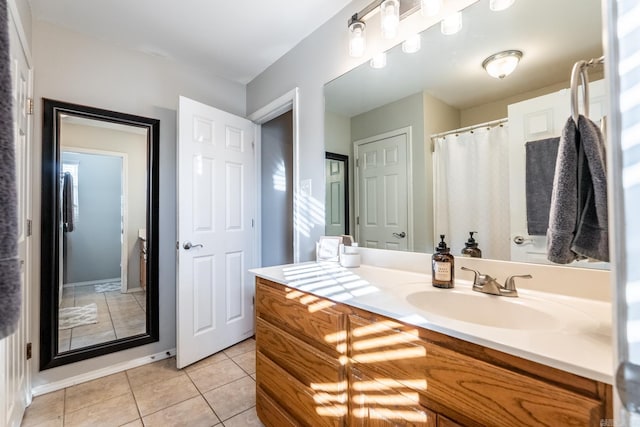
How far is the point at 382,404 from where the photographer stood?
0.86m

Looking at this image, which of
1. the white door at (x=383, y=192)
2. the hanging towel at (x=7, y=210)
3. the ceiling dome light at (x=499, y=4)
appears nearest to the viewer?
the hanging towel at (x=7, y=210)

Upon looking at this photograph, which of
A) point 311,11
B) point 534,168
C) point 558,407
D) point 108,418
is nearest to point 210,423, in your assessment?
point 108,418

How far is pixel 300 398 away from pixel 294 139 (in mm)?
1632

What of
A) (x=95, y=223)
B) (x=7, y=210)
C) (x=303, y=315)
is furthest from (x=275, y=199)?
(x=7, y=210)

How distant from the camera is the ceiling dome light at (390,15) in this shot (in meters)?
1.34

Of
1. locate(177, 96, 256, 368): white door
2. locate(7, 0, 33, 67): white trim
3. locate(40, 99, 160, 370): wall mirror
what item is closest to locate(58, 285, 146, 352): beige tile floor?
locate(40, 99, 160, 370): wall mirror

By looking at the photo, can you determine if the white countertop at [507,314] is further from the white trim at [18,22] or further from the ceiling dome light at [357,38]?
the white trim at [18,22]

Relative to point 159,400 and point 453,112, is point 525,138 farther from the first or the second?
point 159,400

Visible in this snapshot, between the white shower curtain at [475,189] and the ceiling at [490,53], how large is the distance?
175 millimetres

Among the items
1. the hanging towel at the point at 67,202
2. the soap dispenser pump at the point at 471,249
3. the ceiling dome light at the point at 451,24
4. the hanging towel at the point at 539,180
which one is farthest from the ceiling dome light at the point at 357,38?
the hanging towel at the point at 67,202

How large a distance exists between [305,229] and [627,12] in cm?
177

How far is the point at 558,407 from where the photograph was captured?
55cm

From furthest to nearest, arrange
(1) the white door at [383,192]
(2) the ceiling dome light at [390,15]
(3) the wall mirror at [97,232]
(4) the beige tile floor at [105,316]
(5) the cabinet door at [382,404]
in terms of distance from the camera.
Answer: (4) the beige tile floor at [105,316] → (3) the wall mirror at [97,232] → (1) the white door at [383,192] → (2) the ceiling dome light at [390,15] → (5) the cabinet door at [382,404]

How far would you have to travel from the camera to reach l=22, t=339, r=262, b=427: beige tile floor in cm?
152
